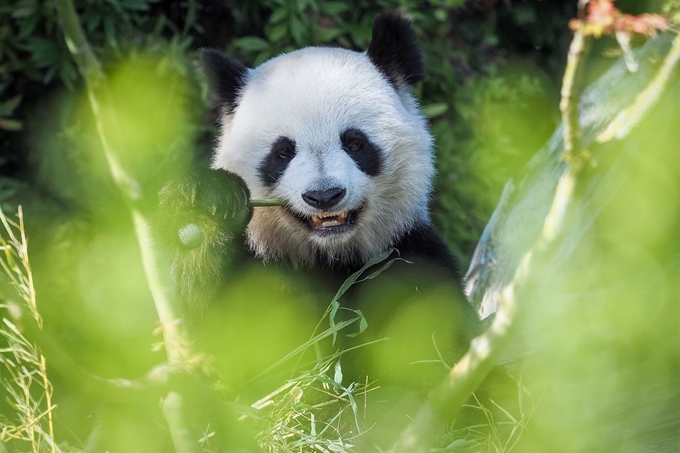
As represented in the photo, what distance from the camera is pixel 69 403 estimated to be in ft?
9.04

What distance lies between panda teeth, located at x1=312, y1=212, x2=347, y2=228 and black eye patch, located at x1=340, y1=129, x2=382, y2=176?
175 millimetres

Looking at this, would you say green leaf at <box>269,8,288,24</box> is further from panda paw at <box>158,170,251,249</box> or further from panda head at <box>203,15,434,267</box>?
panda paw at <box>158,170,251,249</box>

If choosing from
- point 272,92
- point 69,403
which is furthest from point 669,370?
point 69,403

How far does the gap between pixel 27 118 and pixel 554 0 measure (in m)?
3.45

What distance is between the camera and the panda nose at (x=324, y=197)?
89.5 inches

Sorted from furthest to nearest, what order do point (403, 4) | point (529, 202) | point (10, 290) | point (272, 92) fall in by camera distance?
point (403, 4) → point (529, 202) → point (272, 92) → point (10, 290)

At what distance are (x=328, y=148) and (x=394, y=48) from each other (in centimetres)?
59

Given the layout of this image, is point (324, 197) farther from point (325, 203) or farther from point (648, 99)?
point (648, 99)

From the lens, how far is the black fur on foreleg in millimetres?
2225

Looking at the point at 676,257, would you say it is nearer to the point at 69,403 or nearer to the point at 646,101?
the point at 646,101

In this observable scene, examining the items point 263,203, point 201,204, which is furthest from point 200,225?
point 263,203

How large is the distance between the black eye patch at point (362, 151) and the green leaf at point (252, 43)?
171 cm

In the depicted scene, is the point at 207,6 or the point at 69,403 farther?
the point at 207,6

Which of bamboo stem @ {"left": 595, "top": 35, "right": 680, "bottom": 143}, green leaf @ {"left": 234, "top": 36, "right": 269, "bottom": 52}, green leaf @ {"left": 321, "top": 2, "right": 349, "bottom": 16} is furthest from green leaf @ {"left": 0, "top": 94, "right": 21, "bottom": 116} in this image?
bamboo stem @ {"left": 595, "top": 35, "right": 680, "bottom": 143}
